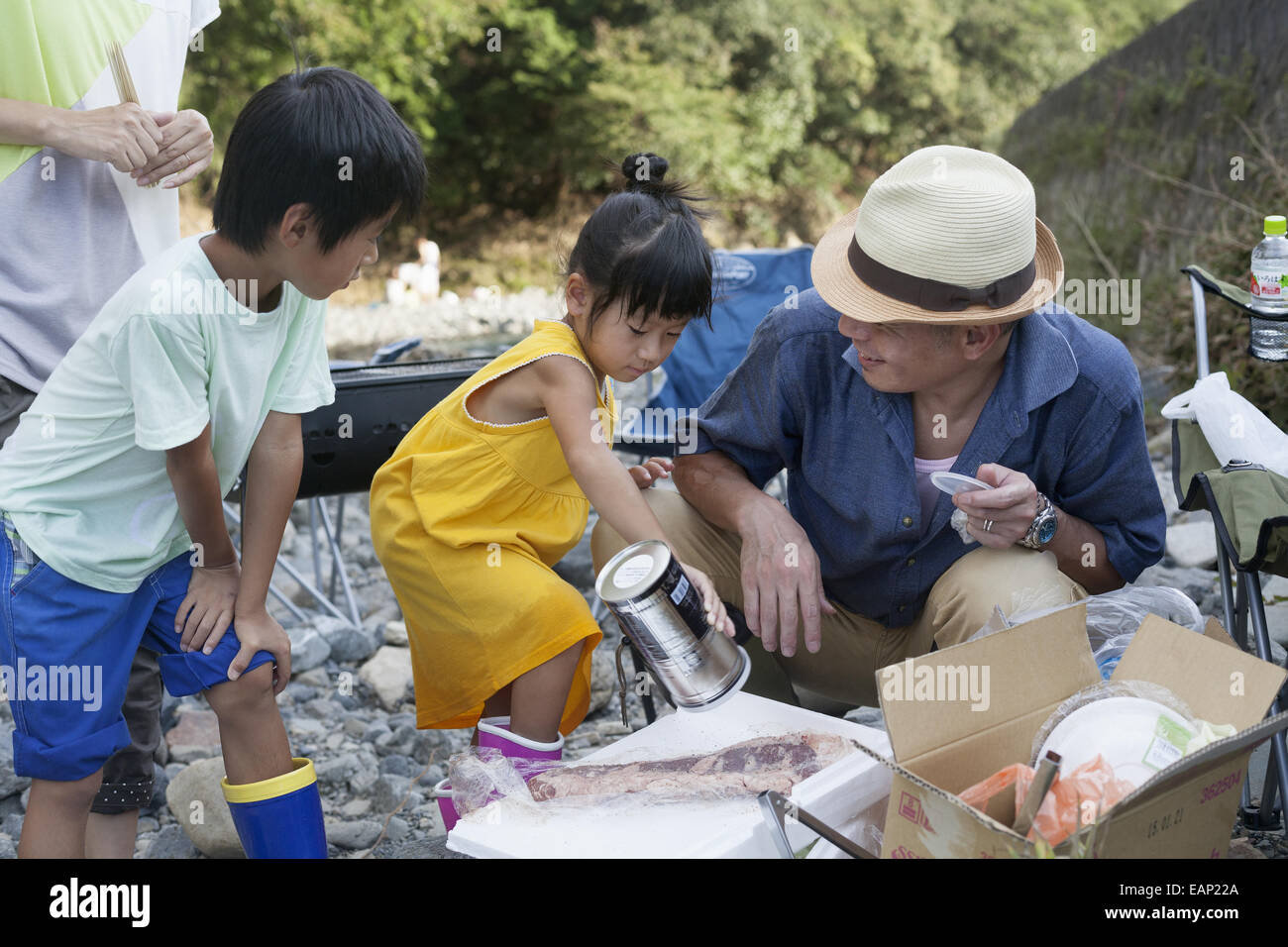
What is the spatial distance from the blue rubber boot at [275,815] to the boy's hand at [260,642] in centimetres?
15

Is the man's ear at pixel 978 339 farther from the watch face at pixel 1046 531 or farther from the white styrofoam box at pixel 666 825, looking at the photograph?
the white styrofoam box at pixel 666 825

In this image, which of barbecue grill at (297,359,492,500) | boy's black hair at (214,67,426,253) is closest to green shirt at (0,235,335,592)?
boy's black hair at (214,67,426,253)

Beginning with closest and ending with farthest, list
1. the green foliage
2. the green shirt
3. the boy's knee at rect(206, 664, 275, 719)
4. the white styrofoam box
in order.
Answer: the white styrofoam box, the green shirt, the boy's knee at rect(206, 664, 275, 719), the green foliage

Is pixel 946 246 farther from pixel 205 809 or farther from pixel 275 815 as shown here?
pixel 205 809

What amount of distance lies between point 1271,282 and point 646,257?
1.45 metres

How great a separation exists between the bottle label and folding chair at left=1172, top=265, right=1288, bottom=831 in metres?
0.45

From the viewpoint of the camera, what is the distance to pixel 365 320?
1190 centimetres

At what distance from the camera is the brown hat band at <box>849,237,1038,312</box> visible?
1956 mm

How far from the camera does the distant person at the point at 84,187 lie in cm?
196

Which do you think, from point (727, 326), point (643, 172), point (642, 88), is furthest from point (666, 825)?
point (642, 88)

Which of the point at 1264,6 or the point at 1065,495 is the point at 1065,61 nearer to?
the point at 1264,6

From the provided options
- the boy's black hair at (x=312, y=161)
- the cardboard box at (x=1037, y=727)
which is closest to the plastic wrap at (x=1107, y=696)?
the cardboard box at (x=1037, y=727)

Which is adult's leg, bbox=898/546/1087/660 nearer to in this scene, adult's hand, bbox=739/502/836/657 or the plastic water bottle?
adult's hand, bbox=739/502/836/657
